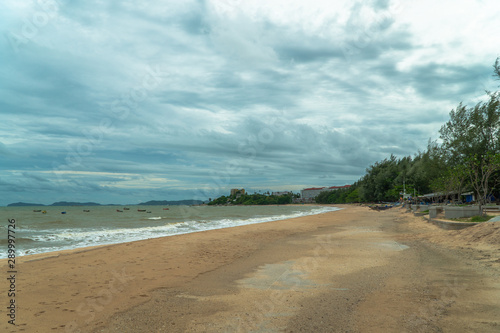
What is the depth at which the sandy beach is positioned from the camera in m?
5.52

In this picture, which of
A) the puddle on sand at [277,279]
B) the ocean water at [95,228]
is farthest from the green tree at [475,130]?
the puddle on sand at [277,279]

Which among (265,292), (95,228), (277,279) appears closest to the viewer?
(265,292)

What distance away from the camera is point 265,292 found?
7.37 metres

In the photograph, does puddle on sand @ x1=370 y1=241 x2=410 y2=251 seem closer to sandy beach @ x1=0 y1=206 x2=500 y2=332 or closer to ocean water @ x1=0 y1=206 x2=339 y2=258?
sandy beach @ x1=0 y1=206 x2=500 y2=332

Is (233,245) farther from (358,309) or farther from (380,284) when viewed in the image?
(358,309)

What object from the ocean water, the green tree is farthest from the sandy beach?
the green tree

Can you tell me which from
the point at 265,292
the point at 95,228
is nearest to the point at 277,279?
the point at 265,292

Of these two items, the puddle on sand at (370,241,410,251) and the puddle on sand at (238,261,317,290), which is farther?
the puddle on sand at (370,241,410,251)

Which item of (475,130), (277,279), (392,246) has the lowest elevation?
(392,246)

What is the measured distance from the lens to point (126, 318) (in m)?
5.90

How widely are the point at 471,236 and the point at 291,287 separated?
9.77m

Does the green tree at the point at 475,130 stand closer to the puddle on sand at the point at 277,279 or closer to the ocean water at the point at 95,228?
the ocean water at the point at 95,228

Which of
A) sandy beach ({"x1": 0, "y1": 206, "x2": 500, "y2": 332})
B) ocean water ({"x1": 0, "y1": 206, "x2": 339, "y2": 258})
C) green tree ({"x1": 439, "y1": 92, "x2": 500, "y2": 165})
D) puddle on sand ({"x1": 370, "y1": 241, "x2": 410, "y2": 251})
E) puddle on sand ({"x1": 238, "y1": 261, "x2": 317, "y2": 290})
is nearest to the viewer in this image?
sandy beach ({"x1": 0, "y1": 206, "x2": 500, "y2": 332})

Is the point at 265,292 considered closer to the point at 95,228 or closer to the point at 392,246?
the point at 392,246
